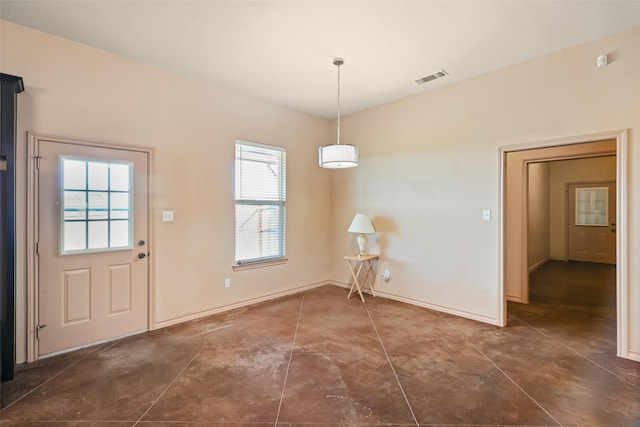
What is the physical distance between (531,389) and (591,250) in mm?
7480

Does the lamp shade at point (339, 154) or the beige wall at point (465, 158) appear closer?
the beige wall at point (465, 158)

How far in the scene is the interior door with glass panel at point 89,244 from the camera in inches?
108

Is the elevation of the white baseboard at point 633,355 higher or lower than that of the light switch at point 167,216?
lower

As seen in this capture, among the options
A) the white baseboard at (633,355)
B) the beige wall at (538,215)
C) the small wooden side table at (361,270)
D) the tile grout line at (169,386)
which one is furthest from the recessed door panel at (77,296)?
the beige wall at (538,215)

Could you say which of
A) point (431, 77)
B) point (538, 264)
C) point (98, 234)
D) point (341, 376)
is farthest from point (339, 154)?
point (538, 264)

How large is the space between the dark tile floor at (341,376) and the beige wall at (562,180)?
5.00 metres

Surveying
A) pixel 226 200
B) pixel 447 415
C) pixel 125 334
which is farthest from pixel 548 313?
pixel 125 334

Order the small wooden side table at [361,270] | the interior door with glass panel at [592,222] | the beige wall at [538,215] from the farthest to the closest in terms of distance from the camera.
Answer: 1. the interior door with glass panel at [592,222]
2. the beige wall at [538,215]
3. the small wooden side table at [361,270]

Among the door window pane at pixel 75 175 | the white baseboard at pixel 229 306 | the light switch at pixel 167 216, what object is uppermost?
the door window pane at pixel 75 175

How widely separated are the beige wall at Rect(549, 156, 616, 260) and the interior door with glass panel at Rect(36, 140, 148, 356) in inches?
372

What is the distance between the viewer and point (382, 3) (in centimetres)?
232

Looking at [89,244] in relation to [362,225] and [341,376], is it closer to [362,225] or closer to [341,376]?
[341,376]

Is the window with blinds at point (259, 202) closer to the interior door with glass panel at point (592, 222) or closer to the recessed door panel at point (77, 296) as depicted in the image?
the recessed door panel at point (77, 296)

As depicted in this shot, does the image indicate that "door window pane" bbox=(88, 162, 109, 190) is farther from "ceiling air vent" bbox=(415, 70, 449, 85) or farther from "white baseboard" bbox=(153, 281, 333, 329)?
"ceiling air vent" bbox=(415, 70, 449, 85)
